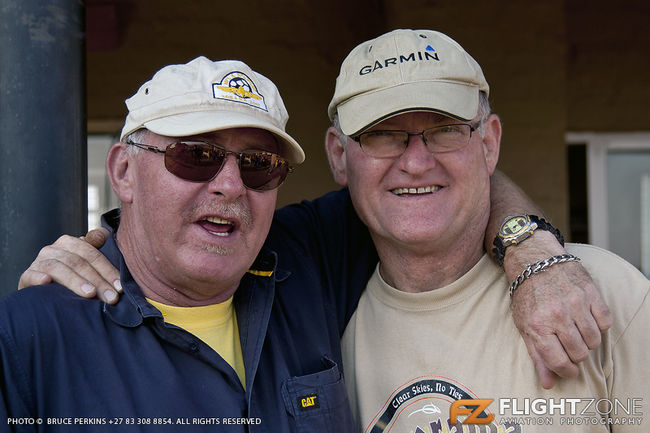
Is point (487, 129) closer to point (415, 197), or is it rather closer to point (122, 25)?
point (415, 197)

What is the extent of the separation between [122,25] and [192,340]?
3708 millimetres

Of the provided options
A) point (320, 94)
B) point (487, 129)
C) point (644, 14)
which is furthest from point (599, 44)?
point (487, 129)

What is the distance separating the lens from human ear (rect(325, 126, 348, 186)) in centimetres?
245

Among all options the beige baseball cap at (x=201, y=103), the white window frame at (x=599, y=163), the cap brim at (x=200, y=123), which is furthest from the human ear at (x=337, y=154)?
the white window frame at (x=599, y=163)

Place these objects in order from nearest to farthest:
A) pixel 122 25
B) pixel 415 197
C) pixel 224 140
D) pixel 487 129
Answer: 1. pixel 224 140
2. pixel 415 197
3. pixel 487 129
4. pixel 122 25

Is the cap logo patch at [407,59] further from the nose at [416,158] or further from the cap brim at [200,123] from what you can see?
the cap brim at [200,123]

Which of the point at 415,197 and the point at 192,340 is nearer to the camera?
the point at 192,340

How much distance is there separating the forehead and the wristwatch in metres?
0.37

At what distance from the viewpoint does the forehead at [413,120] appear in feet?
7.20

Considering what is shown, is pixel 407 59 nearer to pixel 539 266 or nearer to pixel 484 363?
pixel 539 266

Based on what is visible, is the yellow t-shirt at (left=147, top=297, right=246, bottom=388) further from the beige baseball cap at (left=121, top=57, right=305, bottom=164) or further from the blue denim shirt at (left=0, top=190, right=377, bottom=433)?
the beige baseball cap at (left=121, top=57, right=305, bottom=164)

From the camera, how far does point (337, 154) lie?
2504mm

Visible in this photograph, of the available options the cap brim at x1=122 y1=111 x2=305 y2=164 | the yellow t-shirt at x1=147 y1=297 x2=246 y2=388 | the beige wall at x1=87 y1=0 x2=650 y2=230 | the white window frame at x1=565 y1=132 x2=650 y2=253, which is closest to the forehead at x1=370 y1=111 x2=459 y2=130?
the cap brim at x1=122 y1=111 x2=305 y2=164

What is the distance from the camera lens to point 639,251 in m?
5.19
